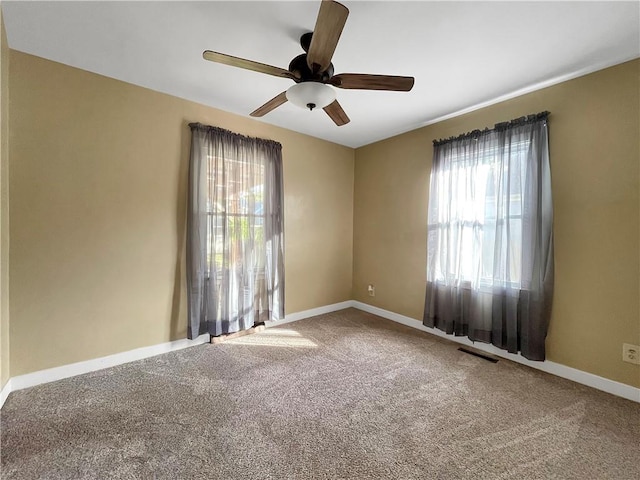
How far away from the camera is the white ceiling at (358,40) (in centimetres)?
163

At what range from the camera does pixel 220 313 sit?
2938 millimetres

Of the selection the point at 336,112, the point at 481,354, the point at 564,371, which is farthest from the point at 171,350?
the point at 564,371

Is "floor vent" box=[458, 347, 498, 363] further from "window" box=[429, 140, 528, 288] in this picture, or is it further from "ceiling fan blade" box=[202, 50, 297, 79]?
"ceiling fan blade" box=[202, 50, 297, 79]

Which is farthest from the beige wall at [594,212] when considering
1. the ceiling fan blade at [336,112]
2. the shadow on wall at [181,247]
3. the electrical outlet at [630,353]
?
the shadow on wall at [181,247]

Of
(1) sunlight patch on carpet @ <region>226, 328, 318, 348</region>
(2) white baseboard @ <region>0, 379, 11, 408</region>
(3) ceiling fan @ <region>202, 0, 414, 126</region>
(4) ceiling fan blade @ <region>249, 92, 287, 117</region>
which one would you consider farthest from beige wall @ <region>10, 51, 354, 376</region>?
(3) ceiling fan @ <region>202, 0, 414, 126</region>

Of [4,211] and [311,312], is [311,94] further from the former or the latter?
[311,312]

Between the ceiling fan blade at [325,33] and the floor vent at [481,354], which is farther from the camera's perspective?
the floor vent at [481,354]

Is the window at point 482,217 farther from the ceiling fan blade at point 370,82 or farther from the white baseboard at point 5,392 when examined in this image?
the white baseboard at point 5,392

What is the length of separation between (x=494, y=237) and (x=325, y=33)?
236 cm

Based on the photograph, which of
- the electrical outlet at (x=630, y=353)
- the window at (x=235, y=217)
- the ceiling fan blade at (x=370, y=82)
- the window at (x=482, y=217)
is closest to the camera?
the ceiling fan blade at (x=370, y=82)

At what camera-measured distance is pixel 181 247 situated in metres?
2.77

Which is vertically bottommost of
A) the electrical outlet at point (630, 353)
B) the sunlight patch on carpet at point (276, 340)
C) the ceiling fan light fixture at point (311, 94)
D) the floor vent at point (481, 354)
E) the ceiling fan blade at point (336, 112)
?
the sunlight patch on carpet at point (276, 340)

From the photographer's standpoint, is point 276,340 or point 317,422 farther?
point 276,340

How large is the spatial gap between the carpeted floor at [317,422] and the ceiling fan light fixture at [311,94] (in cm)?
208
